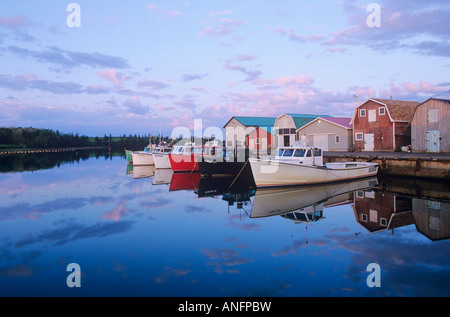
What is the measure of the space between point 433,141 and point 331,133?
470 inches

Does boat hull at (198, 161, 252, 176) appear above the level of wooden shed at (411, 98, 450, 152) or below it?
below

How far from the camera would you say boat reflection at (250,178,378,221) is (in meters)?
14.8

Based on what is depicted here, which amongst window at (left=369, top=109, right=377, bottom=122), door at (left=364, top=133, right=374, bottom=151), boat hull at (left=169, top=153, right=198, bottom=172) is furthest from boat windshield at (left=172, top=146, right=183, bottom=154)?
window at (left=369, top=109, right=377, bottom=122)

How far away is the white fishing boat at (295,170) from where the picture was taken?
19.4 metres

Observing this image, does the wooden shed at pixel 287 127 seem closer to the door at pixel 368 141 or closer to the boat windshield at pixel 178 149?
the door at pixel 368 141

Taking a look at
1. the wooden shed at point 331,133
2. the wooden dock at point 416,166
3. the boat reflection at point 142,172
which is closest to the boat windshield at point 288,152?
the wooden dock at point 416,166

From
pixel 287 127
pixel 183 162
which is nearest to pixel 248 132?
pixel 287 127

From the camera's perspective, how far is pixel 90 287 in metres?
7.39

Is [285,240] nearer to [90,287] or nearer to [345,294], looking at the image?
[345,294]

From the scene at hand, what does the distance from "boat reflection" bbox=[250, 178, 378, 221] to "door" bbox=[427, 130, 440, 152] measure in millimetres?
10153

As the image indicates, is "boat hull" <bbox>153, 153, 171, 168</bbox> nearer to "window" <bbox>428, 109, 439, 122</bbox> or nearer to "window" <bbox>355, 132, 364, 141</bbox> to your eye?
"window" <bbox>355, 132, 364, 141</bbox>

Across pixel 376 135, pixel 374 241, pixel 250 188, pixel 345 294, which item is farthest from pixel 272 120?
pixel 345 294

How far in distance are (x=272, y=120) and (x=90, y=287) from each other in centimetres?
5203
